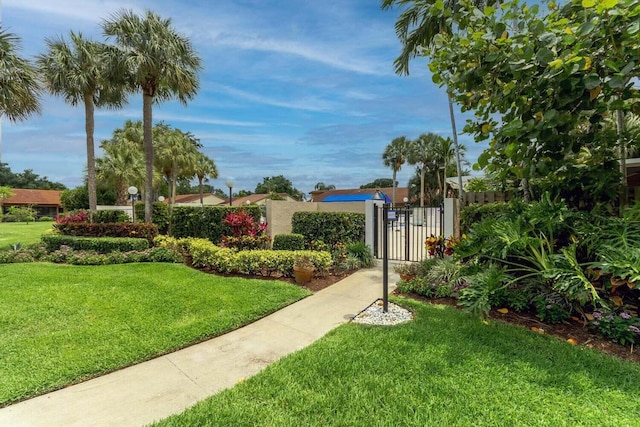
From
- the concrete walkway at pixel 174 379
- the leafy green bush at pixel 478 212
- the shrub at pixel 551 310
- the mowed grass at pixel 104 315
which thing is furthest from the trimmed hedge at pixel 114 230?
the shrub at pixel 551 310

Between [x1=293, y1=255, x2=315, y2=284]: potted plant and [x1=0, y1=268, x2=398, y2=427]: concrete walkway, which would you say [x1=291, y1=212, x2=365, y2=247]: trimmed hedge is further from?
[x1=0, y1=268, x2=398, y2=427]: concrete walkway

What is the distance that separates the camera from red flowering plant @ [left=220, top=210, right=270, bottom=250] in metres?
8.09

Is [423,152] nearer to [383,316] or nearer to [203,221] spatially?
[203,221]

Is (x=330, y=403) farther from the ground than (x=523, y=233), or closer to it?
closer to it

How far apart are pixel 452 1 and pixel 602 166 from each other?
676 cm

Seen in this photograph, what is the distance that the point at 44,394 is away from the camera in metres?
2.71

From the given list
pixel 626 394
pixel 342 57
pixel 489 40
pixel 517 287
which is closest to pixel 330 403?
pixel 626 394

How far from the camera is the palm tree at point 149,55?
10.7 metres

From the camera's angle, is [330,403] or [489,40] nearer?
[330,403]

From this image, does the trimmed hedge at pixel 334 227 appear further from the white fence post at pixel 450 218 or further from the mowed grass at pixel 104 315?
the mowed grass at pixel 104 315

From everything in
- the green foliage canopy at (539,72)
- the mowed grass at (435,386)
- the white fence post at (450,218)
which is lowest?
the mowed grass at (435,386)

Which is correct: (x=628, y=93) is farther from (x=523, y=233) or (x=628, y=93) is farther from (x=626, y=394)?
(x=626, y=394)

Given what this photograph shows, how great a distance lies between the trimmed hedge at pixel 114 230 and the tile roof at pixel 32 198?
119 ft

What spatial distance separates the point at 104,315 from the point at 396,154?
35001 millimetres
